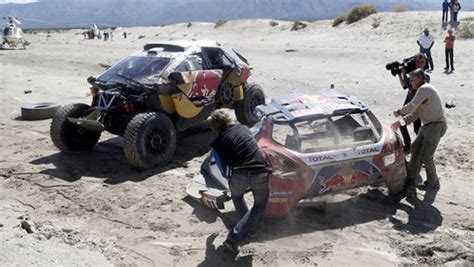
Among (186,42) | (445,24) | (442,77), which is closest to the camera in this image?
(186,42)

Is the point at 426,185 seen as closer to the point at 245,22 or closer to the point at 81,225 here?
the point at 81,225

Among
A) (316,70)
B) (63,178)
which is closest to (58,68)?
(316,70)

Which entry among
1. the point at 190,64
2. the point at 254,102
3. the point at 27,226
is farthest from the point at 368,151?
the point at 254,102

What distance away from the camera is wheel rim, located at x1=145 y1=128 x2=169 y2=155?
850 centimetres

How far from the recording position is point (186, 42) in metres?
10.4

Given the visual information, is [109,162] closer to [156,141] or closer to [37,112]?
[156,141]

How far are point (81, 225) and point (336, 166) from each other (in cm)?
309

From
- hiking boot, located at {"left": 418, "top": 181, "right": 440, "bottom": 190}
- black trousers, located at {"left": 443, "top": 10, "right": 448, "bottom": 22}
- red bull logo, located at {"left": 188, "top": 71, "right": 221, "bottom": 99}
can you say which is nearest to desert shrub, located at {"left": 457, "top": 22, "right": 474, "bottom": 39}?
black trousers, located at {"left": 443, "top": 10, "right": 448, "bottom": 22}

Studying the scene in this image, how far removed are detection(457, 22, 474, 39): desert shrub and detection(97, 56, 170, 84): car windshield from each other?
752 inches

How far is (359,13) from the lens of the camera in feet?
121

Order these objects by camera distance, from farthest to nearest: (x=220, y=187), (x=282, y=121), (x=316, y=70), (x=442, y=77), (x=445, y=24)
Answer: (x=445, y=24), (x=316, y=70), (x=442, y=77), (x=220, y=187), (x=282, y=121)

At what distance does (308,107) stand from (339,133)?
0.64 meters

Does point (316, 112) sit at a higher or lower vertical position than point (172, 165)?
higher

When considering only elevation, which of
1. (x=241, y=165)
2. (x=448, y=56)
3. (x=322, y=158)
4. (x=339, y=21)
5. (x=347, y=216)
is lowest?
(x=347, y=216)
